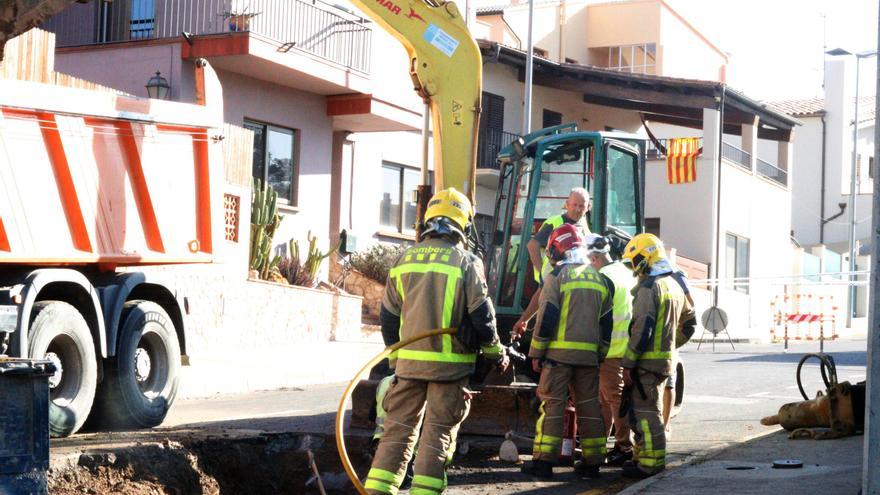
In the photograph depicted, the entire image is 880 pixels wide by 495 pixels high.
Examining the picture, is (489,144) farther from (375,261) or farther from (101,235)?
(101,235)

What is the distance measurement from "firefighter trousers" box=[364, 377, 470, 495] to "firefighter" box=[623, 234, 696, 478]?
2299 mm

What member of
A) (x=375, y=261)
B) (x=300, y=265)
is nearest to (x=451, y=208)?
(x=300, y=265)

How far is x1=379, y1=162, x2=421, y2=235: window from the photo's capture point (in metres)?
28.5

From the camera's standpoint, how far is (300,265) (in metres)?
23.3

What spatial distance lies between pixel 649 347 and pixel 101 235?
4.92 meters

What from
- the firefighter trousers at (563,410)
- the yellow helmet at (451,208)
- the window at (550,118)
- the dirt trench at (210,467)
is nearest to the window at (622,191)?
the firefighter trousers at (563,410)

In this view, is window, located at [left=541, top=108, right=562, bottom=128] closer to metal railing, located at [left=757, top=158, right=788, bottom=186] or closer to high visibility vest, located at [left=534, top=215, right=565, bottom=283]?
metal railing, located at [left=757, top=158, right=788, bottom=186]

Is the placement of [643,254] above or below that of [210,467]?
above

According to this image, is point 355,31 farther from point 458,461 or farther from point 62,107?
point 458,461

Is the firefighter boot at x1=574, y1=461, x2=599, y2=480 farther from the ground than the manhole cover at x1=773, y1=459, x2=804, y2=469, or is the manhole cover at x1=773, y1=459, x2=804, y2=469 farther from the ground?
the manhole cover at x1=773, y1=459, x2=804, y2=469

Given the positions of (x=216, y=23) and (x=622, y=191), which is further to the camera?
(x=216, y=23)

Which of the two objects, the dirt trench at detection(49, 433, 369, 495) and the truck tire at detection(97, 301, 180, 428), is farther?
the truck tire at detection(97, 301, 180, 428)

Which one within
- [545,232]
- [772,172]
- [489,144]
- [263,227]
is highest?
[772,172]

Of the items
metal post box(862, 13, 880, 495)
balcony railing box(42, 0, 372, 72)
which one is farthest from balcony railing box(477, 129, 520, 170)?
metal post box(862, 13, 880, 495)
